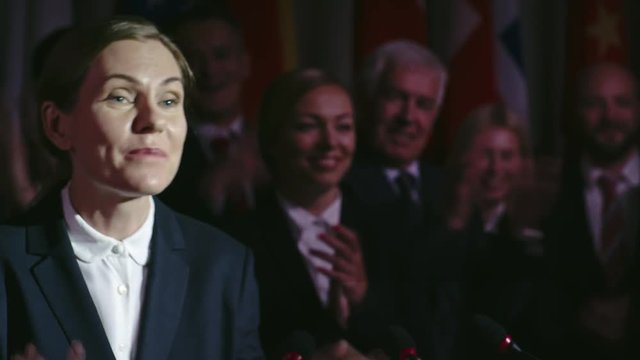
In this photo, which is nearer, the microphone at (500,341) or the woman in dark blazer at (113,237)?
the microphone at (500,341)

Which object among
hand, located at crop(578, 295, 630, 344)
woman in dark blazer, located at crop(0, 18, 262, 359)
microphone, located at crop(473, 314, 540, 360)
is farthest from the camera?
hand, located at crop(578, 295, 630, 344)

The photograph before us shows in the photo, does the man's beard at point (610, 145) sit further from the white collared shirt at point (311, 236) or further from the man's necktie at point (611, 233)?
the white collared shirt at point (311, 236)

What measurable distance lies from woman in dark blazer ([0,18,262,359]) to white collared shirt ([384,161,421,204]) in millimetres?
577

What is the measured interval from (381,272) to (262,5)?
672mm

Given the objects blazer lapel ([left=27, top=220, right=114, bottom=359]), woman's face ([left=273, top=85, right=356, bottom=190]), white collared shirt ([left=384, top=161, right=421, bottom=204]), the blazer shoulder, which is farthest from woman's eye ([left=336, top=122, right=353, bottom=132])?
blazer lapel ([left=27, top=220, right=114, bottom=359])

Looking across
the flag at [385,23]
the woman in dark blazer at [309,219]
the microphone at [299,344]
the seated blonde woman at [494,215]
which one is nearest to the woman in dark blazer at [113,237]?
the microphone at [299,344]

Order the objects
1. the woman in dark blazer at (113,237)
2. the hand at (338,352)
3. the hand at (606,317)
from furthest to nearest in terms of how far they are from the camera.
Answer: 1. the hand at (606,317)
2. the hand at (338,352)
3. the woman in dark blazer at (113,237)

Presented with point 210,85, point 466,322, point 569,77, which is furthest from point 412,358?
point 569,77

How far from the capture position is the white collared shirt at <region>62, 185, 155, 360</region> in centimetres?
210

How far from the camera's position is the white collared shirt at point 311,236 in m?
2.51

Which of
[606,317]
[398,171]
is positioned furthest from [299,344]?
[606,317]

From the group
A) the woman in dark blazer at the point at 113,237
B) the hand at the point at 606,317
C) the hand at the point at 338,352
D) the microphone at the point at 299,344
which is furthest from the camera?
the hand at the point at 606,317

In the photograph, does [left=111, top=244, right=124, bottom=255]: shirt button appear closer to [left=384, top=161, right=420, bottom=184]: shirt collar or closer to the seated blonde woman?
[left=384, top=161, right=420, bottom=184]: shirt collar

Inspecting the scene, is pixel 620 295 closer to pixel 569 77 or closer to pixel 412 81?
pixel 569 77
